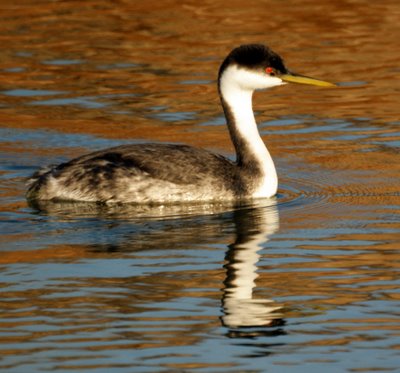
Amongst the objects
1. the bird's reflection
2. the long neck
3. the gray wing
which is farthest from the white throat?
the gray wing

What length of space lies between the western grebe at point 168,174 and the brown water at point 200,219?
0.29m

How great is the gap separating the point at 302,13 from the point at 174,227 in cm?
1245

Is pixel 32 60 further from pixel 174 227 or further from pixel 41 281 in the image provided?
pixel 41 281

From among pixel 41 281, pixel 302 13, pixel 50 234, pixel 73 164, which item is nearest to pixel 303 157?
pixel 73 164

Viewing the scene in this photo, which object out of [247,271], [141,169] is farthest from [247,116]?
[247,271]

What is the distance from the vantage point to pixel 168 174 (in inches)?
506

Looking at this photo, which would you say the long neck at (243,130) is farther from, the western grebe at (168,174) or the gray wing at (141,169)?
the gray wing at (141,169)

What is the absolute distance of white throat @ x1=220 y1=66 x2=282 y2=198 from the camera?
13156 millimetres

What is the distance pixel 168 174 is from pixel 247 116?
119 centimetres

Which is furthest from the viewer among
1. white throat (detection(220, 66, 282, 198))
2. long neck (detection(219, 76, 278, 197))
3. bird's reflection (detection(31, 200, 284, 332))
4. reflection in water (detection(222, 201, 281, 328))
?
long neck (detection(219, 76, 278, 197))

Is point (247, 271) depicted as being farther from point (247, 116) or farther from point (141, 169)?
point (247, 116)

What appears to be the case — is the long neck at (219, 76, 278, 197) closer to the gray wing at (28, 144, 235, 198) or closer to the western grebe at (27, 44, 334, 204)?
the western grebe at (27, 44, 334, 204)

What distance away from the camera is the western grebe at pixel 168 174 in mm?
12852

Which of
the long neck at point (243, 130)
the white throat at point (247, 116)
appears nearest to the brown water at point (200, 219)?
the white throat at point (247, 116)
